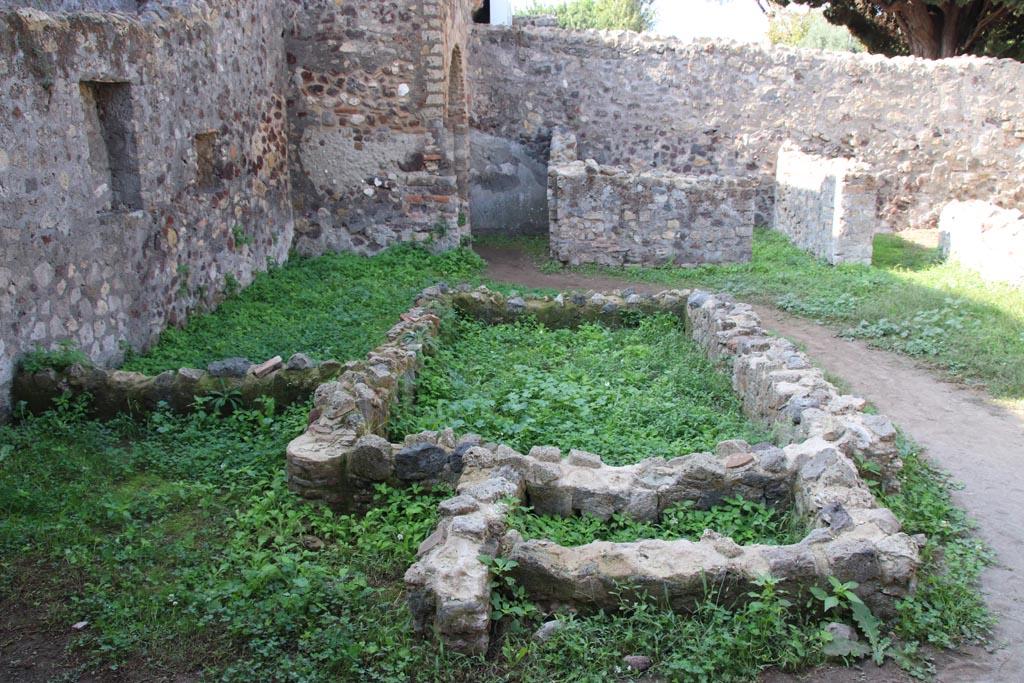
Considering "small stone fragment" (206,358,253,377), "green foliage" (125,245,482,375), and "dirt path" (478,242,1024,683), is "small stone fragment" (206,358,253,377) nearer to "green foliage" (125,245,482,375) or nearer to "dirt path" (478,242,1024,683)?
"green foliage" (125,245,482,375)

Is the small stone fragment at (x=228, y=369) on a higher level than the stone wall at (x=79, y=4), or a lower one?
lower

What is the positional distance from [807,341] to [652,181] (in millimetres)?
3834

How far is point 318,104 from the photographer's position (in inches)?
449

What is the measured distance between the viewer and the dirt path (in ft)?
11.9

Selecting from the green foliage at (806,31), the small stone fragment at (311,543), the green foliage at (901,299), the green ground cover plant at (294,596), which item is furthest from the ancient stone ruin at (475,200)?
the green foliage at (806,31)

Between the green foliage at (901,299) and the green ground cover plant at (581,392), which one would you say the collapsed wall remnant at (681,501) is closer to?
the green ground cover plant at (581,392)

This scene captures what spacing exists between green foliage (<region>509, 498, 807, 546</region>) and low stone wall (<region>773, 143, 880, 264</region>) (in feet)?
27.1

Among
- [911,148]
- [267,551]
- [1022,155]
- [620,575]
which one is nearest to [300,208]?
[267,551]

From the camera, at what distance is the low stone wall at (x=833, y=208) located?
11.9m

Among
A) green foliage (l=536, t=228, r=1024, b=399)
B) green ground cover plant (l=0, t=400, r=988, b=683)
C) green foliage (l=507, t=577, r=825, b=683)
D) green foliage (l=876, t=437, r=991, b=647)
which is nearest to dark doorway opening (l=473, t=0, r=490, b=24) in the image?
green foliage (l=536, t=228, r=1024, b=399)

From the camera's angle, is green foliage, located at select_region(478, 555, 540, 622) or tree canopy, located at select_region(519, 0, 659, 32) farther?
tree canopy, located at select_region(519, 0, 659, 32)

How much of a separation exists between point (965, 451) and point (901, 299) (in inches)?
165

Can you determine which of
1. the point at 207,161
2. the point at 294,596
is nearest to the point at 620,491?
the point at 294,596

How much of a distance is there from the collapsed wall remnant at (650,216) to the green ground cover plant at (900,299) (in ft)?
1.01
